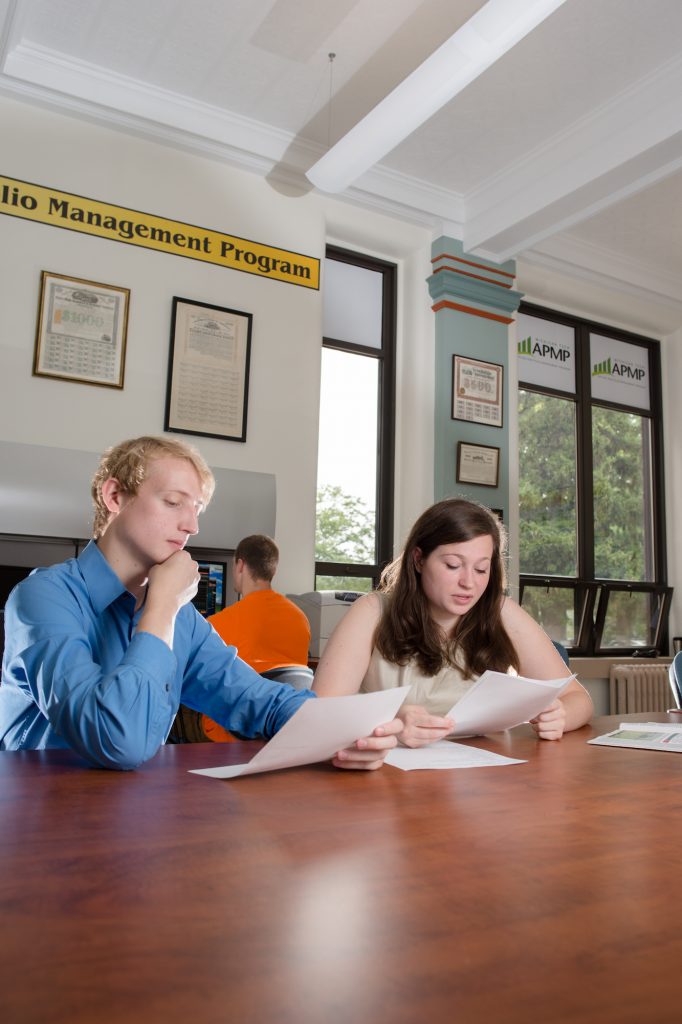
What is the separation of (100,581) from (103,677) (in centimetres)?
23

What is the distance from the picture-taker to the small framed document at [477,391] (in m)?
4.90

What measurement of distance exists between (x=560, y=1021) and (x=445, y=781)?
654 millimetres

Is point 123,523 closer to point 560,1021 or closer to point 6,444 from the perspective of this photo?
point 560,1021

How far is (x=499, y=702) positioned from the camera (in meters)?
1.38

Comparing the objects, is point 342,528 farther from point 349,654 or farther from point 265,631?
point 349,654

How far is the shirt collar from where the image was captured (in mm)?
1284

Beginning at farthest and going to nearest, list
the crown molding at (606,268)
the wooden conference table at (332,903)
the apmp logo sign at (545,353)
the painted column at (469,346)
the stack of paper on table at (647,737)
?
the apmp logo sign at (545,353), the crown molding at (606,268), the painted column at (469,346), the stack of paper on table at (647,737), the wooden conference table at (332,903)

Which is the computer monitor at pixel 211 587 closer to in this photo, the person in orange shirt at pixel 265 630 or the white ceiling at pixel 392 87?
the person in orange shirt at pixel 265 630

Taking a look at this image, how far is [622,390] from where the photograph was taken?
242 inches

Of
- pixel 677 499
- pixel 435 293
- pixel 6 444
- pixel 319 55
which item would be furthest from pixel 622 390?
pixel 6 444

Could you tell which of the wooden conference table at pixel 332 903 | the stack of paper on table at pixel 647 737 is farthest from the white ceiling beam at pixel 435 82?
the wooden conference table at pixel 332 903

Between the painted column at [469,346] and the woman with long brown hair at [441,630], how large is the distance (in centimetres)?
284

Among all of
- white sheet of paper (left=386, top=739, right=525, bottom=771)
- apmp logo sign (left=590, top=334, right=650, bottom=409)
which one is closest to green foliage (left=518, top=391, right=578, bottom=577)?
apmp logo sign (left=590, top=334, right=650, bottom=409)

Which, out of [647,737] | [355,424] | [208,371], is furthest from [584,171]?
[647,737]
